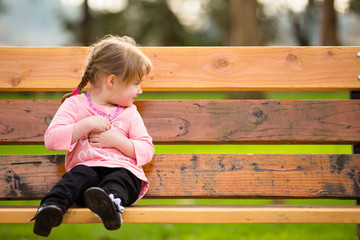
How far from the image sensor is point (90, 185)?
6.83ft

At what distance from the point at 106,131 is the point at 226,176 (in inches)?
31.2

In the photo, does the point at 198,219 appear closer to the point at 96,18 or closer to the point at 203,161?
the point at 203,161

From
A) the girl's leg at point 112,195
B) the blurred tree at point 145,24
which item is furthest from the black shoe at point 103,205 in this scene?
the blurred tree at point 145,24

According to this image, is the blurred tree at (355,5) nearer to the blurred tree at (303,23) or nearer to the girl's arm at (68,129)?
the blurred tree at (303,23)

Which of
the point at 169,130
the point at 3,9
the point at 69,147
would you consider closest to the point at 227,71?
the point at 169,130

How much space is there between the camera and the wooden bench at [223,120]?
2.42 meters

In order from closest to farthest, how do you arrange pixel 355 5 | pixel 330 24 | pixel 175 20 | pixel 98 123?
pixel 98 123 → pixel 330 24 → pixel 355 5 → pixel 175 20

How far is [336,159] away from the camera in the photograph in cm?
243

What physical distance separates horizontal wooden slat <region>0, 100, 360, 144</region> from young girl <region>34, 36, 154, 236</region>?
→ 0.82 ft

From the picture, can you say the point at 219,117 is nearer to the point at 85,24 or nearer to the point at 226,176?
the point at 226,176

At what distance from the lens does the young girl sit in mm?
2090

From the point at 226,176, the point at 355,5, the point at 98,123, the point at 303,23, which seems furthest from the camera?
the point at 303,23

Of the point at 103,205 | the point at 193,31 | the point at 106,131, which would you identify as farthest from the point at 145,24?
the point at 103,205

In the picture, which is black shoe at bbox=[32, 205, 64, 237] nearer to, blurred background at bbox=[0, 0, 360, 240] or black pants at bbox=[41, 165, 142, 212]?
black pants at bbox=[41, 165, 142, 212]
